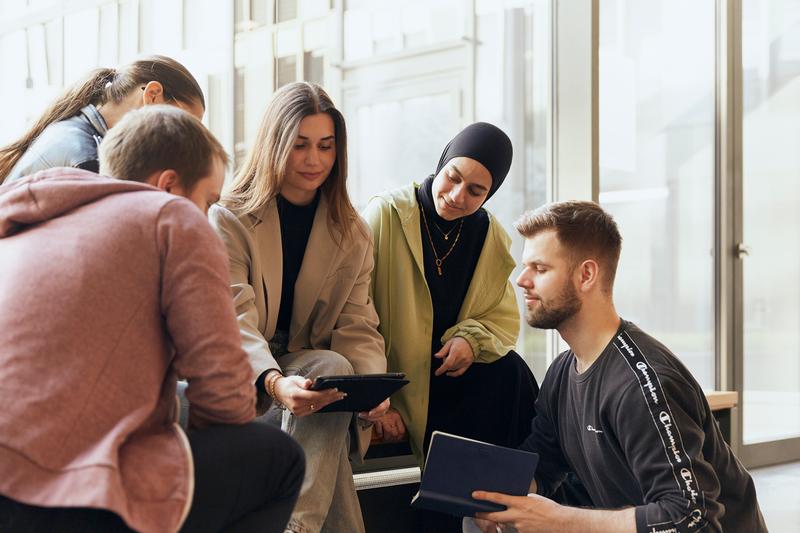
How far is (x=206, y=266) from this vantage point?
137cm

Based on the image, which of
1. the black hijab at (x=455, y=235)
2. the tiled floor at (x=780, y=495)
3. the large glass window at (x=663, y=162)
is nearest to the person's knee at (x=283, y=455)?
the black hijab at (x=455, y=235)

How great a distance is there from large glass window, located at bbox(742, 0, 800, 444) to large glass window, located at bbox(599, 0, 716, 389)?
287 mm

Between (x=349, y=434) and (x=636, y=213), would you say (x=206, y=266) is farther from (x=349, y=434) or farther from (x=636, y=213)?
(x=636, y=213)

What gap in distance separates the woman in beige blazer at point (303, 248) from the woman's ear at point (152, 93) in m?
0.33

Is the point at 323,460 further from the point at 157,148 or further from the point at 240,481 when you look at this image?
the point at 157,148

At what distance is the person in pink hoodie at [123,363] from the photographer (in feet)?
4.13

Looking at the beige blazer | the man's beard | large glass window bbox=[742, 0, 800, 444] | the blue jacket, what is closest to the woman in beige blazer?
the beige blazer

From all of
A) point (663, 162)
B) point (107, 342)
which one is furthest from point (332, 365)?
point (663, 162)

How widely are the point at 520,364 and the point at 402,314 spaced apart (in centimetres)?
40

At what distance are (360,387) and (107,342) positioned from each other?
0.83 m

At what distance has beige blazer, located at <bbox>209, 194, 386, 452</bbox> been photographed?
2426 millimetres

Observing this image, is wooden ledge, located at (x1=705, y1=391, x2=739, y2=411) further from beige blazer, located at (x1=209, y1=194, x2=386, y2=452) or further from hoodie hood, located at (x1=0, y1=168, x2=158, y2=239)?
hoodie hood, located at (x1=0, y1=168, x2=158, y2=239)

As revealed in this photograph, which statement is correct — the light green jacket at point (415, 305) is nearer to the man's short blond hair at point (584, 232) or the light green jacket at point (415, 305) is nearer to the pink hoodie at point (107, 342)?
the man's short blond hair at point (584, 232)

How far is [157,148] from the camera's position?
1.52 m
